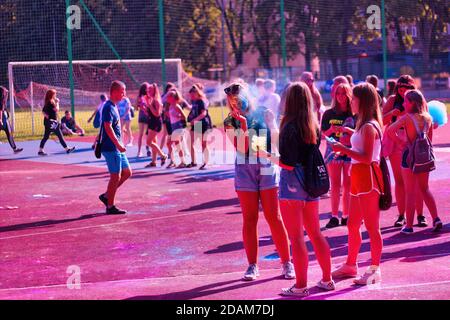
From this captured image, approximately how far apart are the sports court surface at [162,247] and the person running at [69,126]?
10.6 meters

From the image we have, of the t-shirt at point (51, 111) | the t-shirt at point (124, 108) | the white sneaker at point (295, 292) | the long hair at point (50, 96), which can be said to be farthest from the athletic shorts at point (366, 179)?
the t-shirt at point (51, 111)

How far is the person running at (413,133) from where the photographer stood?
9219 mm

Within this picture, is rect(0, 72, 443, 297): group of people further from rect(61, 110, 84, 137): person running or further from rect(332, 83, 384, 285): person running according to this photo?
rect(61, 110, 84, 137): person running

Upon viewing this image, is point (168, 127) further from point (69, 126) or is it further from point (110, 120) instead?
point (69, 126)

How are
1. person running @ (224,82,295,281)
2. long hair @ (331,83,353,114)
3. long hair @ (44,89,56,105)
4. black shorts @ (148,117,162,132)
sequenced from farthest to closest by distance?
1. long hair @ (44,89,56,105)
2. black shorts @ (148,117,162,132)
3. long hair @ (331,83,353,114)
4. person running @ (224,82,295,281)

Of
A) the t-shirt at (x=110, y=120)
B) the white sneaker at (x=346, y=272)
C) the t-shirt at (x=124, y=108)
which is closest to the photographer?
the white sneaker at (x=346, y=272)

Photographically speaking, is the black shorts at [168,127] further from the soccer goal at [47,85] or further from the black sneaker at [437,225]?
the soccer goal at [47,85]

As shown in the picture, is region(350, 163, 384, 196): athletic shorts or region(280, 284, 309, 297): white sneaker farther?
region(350, 163, 384, 196): athletic shorts

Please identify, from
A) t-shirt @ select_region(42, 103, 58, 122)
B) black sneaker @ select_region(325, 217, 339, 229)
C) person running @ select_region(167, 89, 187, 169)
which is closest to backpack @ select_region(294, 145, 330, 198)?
black sneaker @ select_region(325, 217, 339, 229)

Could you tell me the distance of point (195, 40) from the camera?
187ft

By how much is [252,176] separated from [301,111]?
1.01 meters

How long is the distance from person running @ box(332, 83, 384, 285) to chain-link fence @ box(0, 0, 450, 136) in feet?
68.7

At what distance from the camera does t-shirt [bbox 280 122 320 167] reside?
6.69m

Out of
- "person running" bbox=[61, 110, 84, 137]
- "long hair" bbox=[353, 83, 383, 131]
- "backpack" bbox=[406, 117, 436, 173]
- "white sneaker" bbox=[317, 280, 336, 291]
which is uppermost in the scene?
"long hair" bbox=[353, 83, 383, 131]
